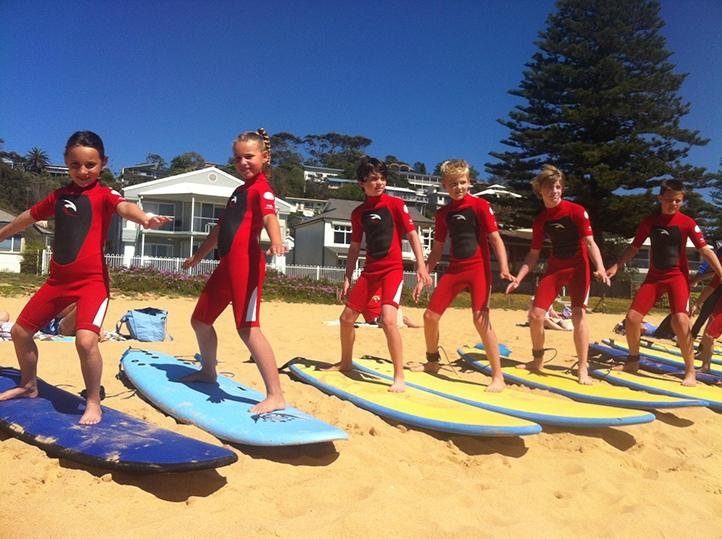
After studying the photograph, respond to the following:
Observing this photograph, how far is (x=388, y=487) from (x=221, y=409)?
1228mm

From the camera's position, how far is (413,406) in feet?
13.6

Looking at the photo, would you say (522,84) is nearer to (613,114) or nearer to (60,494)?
(613,114)

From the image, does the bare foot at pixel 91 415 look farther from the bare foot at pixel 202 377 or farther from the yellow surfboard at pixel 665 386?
the yellow surfboard at pixel 665 386

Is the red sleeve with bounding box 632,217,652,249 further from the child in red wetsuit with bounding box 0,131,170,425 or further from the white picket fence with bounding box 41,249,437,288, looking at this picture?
the white picket fence with bounding box 41,249,437,288

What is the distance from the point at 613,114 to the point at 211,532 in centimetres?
3390

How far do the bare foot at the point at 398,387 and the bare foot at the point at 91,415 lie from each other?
2.14m

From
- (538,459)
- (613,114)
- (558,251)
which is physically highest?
(613,114)

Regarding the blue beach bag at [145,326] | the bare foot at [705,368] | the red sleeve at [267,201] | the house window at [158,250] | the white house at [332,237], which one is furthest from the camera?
the white house at [332,237]

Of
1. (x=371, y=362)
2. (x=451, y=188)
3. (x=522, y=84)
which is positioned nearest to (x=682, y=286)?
(x=451, y=188)

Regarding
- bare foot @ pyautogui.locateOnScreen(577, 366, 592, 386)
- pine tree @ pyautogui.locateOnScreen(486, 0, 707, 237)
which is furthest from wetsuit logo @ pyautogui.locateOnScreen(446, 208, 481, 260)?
pine tree @ pyautogui.locateOnScreen(486, 0, 707, 237)

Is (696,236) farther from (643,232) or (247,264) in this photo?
Answer: (247,264)

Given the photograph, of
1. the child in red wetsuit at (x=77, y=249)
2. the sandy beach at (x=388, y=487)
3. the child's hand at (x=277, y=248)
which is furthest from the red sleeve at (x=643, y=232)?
the child in red wetsuit at (x=77, y=249)

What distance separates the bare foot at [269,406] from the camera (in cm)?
361

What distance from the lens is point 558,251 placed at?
19.7ft
